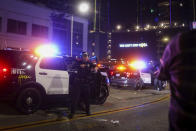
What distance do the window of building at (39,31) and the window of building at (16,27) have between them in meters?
1.22

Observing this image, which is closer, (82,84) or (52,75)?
(82,84)

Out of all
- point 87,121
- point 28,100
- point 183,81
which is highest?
point 183,81

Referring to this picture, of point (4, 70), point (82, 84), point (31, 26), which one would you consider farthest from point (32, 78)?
point (31, 26)

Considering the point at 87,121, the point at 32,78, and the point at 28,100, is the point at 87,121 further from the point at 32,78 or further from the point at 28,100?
the point at 32,78

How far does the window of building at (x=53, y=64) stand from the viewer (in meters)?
7.75

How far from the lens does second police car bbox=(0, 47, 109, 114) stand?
690 cm

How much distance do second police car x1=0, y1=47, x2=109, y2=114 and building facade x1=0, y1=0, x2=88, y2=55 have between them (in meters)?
15.3

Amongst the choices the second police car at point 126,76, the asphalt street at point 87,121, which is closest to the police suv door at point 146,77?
the second police car at point 126,76


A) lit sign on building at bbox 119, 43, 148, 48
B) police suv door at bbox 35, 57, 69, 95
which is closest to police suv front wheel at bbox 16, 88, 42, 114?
police suv door at bbox 35, 57, 69, 95

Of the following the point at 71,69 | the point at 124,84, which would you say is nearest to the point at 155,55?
the point at 124,84

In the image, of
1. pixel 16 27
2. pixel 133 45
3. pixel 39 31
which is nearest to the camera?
pixel 16 27

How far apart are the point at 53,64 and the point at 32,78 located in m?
0.95

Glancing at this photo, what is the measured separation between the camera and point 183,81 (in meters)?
1.88

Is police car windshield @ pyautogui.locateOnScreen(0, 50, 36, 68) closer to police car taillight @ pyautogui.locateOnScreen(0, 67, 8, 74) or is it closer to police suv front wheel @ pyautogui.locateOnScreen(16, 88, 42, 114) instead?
police car taillight @ pyautogui.locateOnScreen(0, 67, 8, 74)
